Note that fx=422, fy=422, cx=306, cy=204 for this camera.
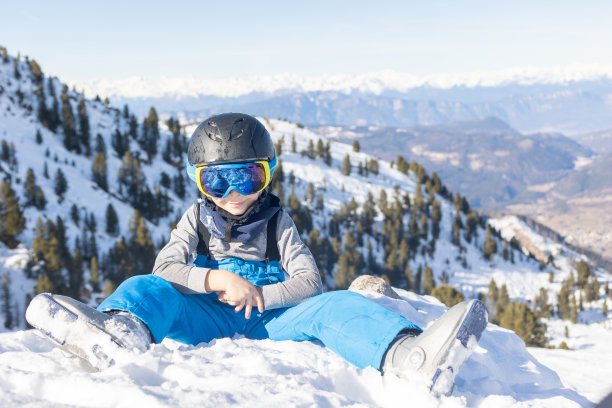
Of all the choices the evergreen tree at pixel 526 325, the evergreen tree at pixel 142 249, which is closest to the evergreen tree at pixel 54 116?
the evergreen tree at pixel 142 249

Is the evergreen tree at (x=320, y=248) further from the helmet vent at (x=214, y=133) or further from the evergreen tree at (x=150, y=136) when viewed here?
the helmet vent at (x=214, y=133)

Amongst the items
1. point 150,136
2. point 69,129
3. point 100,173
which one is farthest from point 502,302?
point 69,129

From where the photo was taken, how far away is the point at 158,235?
183 ft

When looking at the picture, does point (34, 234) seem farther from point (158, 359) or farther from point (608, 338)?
point (608, 338)

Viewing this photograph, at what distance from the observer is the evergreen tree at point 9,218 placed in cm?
4122

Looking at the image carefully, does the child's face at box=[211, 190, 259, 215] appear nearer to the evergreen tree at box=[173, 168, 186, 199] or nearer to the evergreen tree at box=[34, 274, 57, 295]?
the evergreen tree at box=[34, 274, 57, 295]

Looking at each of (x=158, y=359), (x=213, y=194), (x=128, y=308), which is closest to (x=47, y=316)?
(x=128, y=308)

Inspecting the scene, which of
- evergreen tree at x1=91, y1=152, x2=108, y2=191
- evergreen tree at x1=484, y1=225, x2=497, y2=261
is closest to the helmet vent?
evergreen tree at x1=91, y1=152, x2=108, y2=191

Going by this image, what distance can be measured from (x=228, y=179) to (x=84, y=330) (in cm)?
186

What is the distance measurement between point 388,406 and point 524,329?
171 ft

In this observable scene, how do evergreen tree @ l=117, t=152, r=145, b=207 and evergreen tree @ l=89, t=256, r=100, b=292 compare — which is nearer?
evergreen tree @ l=89, t=256, r=100, b=292

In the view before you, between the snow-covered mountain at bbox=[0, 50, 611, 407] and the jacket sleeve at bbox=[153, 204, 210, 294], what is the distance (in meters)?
0.58

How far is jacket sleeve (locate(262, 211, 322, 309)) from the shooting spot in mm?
3904

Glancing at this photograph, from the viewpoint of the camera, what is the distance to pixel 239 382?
2.62m
